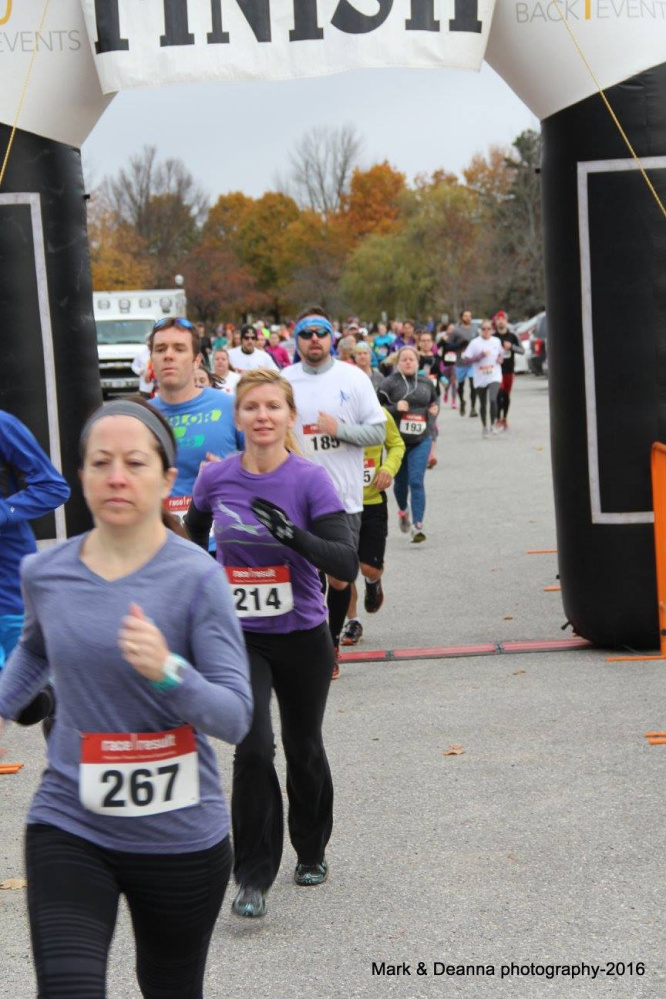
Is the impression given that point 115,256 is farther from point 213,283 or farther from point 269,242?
point 269,242

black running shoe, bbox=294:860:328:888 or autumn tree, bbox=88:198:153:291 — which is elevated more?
autumn tree, bbox=88:198:153:291

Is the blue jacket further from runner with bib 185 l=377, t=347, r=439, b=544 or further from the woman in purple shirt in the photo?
runner with bib 185 l=377, t=347, r=439, b=544

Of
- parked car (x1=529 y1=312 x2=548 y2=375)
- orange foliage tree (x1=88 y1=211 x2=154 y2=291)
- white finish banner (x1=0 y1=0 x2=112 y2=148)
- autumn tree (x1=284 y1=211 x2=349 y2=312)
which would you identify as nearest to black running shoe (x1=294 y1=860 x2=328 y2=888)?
white finish banner (x1=0 y1=0 x2=112 y2=148)

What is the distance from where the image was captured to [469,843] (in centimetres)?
536

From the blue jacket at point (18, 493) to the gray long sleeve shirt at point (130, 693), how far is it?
3.00 m

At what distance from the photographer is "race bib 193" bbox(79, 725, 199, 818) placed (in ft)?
9.68

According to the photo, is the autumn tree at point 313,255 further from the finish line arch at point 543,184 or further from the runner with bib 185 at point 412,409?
the finish line arch at point 543,184

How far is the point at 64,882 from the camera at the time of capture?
9.50 feet

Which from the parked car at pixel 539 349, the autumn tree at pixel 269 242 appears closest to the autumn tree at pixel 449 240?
the autumn tree at pixel 269 242

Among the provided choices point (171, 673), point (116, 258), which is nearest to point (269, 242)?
point (116, 258)

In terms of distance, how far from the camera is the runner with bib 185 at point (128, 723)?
2.92m

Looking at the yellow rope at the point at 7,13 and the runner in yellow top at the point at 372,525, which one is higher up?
the yellow rope at the point at 7,13

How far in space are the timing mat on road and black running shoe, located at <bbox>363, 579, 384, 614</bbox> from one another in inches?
25.7

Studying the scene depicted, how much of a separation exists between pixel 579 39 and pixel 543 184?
967 mm
